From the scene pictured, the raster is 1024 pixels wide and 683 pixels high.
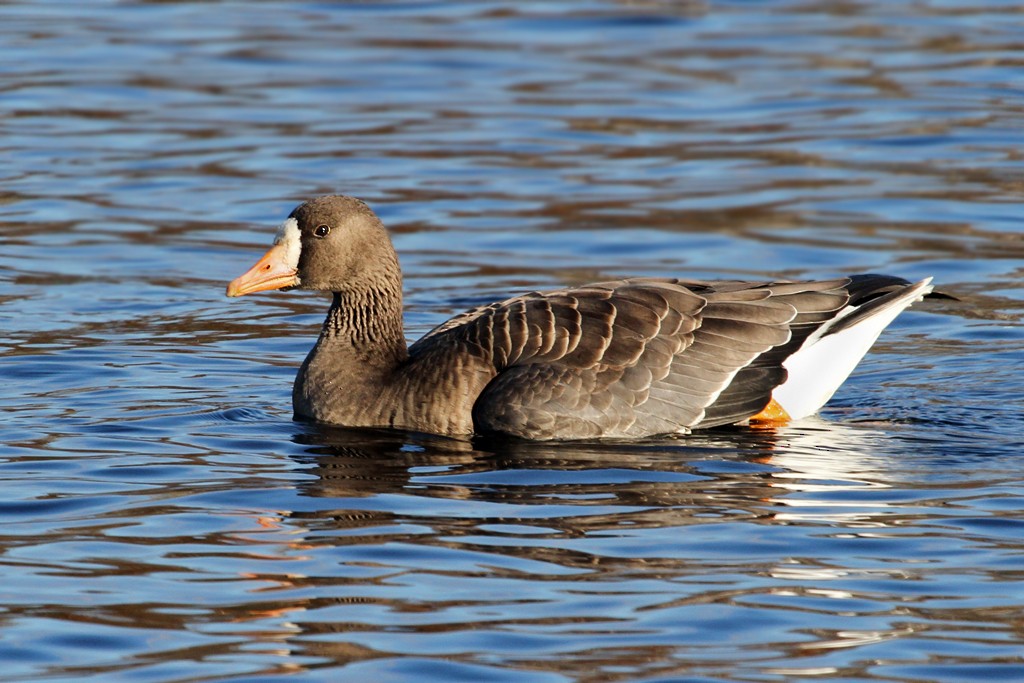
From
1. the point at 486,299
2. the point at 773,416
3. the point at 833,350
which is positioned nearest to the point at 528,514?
the point at 773,416

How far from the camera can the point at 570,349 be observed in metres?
11.1

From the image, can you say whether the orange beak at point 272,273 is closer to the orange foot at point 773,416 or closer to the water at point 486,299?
the water at point 486,299

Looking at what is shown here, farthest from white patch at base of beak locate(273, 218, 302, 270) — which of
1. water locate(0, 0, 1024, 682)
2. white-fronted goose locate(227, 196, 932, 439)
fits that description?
water locate(0, 0, 1024, 682)

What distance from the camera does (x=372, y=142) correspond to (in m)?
21.9

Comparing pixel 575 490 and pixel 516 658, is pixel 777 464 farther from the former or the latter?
pixel 516 658

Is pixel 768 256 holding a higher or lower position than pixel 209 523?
higher

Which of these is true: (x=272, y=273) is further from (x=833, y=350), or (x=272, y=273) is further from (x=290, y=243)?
(x=833, y=350)

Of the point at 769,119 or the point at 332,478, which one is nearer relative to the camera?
the point at 332,478

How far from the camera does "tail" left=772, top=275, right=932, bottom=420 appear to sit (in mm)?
11578

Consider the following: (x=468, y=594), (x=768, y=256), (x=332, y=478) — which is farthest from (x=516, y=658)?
(x=768, y=256)

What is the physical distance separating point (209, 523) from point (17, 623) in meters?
1.70

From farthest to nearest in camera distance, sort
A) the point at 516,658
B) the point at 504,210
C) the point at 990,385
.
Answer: the point at 504,210 → the point at 990,385 → the point at 516,658

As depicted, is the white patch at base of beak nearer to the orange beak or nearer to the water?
the orange beak

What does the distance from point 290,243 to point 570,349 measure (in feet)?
7.22
